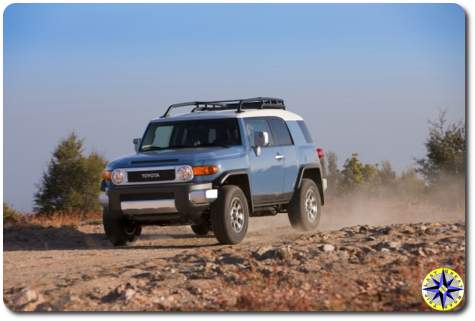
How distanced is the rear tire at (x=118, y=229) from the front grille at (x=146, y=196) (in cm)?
38

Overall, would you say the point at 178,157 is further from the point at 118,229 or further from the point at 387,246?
the point at 387,246

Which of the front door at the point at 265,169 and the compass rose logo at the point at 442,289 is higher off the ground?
the front door at the point at 265,169

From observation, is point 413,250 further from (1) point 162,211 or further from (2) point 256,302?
(1) point 162,211

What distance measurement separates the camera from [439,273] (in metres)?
10.3

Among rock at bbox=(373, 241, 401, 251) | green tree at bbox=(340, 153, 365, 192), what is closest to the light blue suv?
rock at bbox=(373, 241, 401, 251)

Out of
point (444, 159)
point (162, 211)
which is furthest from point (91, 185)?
point (162, 211)

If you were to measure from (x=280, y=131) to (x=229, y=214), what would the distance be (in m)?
2.50

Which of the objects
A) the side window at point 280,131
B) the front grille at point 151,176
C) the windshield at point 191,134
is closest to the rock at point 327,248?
the front grille at point 151,176

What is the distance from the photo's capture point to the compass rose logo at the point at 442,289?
966 centimetres

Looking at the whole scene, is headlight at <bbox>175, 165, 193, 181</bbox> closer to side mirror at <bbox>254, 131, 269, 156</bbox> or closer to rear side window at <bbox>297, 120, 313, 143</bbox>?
side mirror at <bbox>254, 131, 269, 156</bbox>

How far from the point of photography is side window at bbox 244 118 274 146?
585 inches

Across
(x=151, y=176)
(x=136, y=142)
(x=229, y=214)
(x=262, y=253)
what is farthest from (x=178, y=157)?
(x=262, y=253)

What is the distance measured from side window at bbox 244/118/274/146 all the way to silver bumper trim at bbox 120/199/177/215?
6.28 ft

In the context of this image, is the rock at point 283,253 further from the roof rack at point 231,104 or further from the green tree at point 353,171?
the green tree at point 353,171
